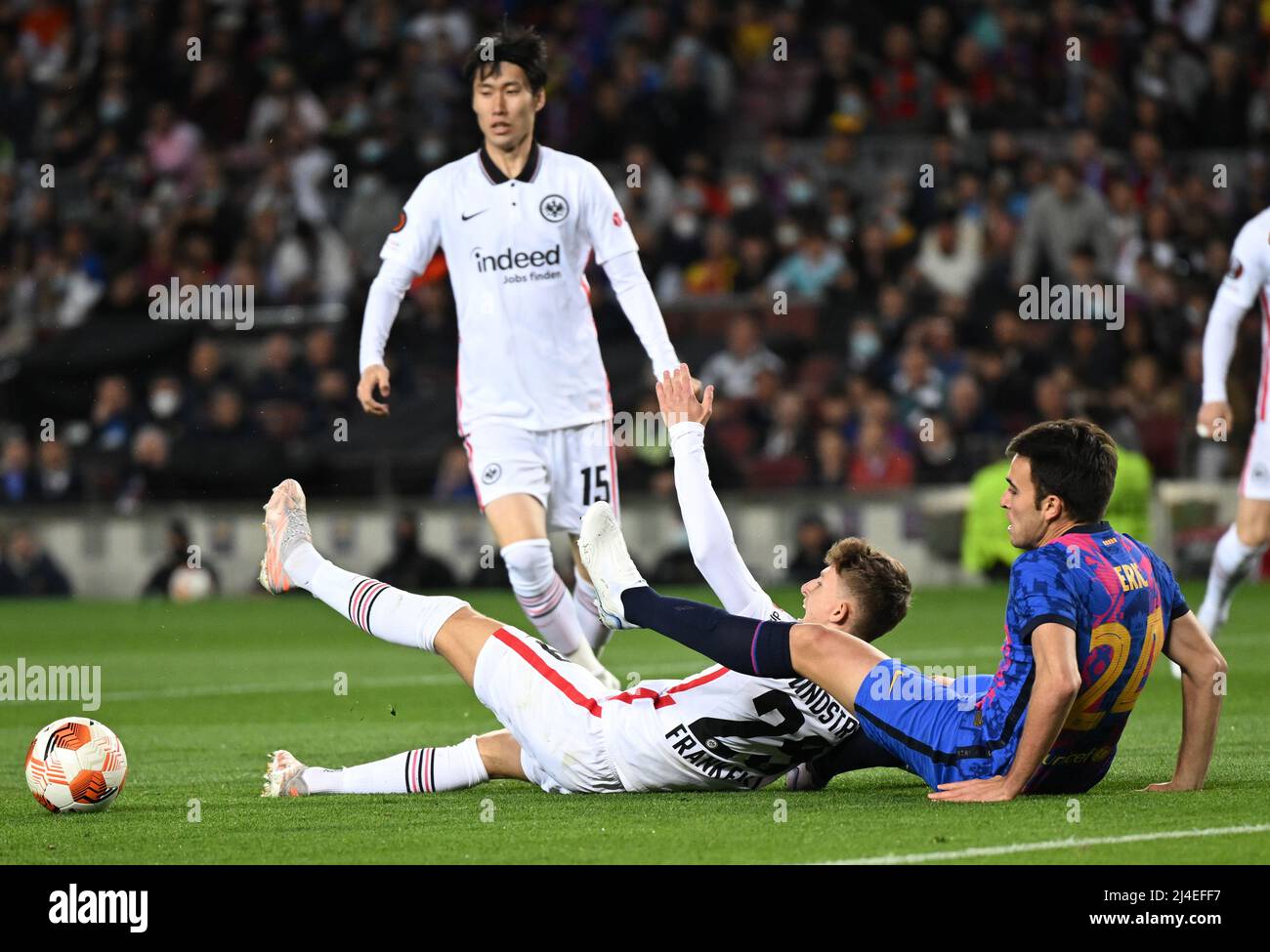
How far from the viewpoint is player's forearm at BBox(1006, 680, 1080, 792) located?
17.4 feet

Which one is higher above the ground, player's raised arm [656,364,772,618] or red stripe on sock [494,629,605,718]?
player's raised arm [656,364,772,618]

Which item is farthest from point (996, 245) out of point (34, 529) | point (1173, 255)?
point (34, 529)

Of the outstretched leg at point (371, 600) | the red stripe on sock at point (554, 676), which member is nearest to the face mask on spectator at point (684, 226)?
the outstretched leg at point (371, 600)

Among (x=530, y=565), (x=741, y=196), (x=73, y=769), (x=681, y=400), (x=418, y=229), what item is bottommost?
(x=73, y=769)

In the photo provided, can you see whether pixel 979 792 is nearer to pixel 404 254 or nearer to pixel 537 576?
pixel 537 576

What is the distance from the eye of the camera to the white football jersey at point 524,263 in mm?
8336

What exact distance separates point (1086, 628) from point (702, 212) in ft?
45.4

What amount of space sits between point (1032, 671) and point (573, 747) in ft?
4.76

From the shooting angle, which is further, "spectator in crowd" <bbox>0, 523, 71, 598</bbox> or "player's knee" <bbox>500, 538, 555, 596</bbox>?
"spectator in crowd" <bbox>0, 523, 71, 598</bbox>

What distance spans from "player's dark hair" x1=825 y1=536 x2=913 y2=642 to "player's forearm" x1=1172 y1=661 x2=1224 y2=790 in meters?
0.89

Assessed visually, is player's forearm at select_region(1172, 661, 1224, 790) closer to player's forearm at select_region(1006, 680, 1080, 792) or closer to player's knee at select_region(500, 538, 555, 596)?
player's forearm at select_region(1006, 680, 1080, 792)

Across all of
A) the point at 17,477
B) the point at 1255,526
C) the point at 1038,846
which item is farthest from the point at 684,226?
the point at 1038,846

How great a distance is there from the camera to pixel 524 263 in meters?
8.36
